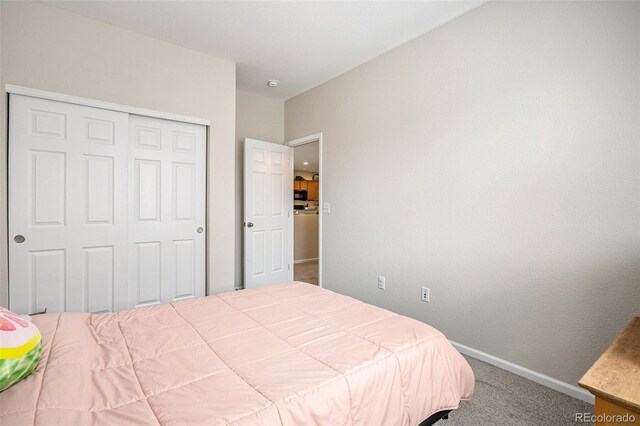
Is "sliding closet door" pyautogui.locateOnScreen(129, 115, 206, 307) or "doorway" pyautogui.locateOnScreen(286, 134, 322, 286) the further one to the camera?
"doorway" pyautogui.locateOnScreen(286, 134, 322, 286)

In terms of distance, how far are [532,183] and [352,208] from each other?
173 cm

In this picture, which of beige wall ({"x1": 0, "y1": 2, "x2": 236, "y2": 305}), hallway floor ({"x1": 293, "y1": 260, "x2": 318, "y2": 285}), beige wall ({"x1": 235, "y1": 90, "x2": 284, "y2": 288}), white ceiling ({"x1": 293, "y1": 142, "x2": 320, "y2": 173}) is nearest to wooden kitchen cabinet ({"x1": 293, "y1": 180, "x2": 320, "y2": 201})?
white ceiling ({"x1": 293, "y1": 142, "x2": 320, "y2": 173})

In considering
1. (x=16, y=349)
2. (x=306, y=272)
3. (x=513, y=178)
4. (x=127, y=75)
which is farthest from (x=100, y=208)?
(x=306, y=272)

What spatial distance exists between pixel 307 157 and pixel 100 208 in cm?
497

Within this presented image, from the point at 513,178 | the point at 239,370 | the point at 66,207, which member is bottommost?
the point at 239,370

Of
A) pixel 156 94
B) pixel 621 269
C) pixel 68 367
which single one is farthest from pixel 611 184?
pixel 156 94

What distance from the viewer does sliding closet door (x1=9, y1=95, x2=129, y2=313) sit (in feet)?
7.38

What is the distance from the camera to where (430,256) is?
2.61 metres

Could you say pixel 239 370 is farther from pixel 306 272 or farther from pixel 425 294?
pixel 306 272

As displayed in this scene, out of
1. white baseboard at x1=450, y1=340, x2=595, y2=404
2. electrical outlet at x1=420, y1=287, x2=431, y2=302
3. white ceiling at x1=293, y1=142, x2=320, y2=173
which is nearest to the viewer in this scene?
white baseboard at x1=450, y1=340, x2=595, y2=404

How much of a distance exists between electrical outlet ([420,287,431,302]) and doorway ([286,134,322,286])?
2237mm

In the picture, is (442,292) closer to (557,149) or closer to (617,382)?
(557,149)

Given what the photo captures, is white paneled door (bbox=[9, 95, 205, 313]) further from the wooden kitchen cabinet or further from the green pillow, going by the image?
the wooden kitchen cabinet

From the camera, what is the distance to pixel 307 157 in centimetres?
710
